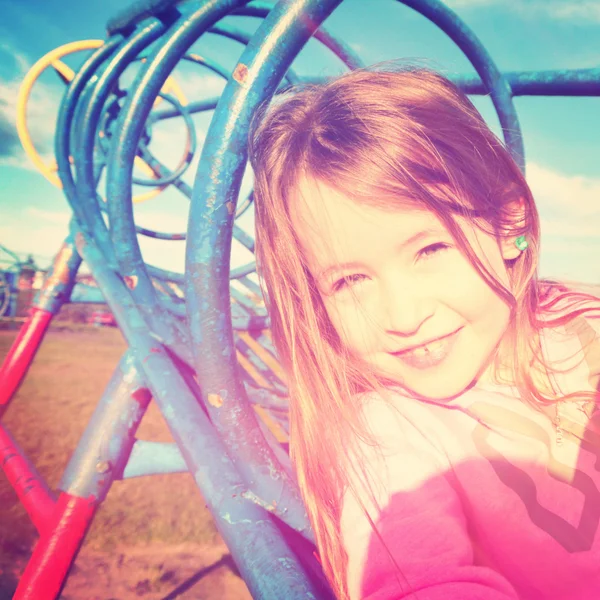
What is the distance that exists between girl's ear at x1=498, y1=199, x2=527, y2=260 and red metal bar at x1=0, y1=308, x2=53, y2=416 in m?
0.81

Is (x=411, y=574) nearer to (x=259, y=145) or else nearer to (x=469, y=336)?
(x=469, y=336)

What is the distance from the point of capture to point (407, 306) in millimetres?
430

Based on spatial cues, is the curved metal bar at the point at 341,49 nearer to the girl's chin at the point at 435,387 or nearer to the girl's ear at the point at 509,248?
the girl's ear at the point at 509,248

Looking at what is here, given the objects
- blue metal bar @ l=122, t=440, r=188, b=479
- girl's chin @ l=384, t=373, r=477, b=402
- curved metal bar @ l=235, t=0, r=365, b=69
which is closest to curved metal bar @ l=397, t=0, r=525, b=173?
curved metal bar @ l=235, t=0, r=365, b=69

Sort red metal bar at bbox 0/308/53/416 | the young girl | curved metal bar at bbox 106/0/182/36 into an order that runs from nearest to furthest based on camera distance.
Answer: the young girl → curved metal bar at bbox 106/0/182/36 → red metal bar at bbox 0/308/53/416

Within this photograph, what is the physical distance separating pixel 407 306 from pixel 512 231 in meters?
0.22

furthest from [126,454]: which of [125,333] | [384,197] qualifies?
[384,197]

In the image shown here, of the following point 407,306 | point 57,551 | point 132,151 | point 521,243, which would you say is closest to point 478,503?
point 407,306

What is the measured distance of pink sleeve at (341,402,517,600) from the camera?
320 millimetres

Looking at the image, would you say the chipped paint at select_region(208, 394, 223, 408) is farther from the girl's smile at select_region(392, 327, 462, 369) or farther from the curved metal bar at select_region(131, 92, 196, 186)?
the curved metal bar at select_region(131, 92, 196, 186)

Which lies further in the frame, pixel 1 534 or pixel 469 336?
pixel 1 534

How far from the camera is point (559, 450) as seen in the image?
436 mm

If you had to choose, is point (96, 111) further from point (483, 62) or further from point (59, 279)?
point (483, 62)

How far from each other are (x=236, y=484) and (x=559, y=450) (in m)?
0.36
